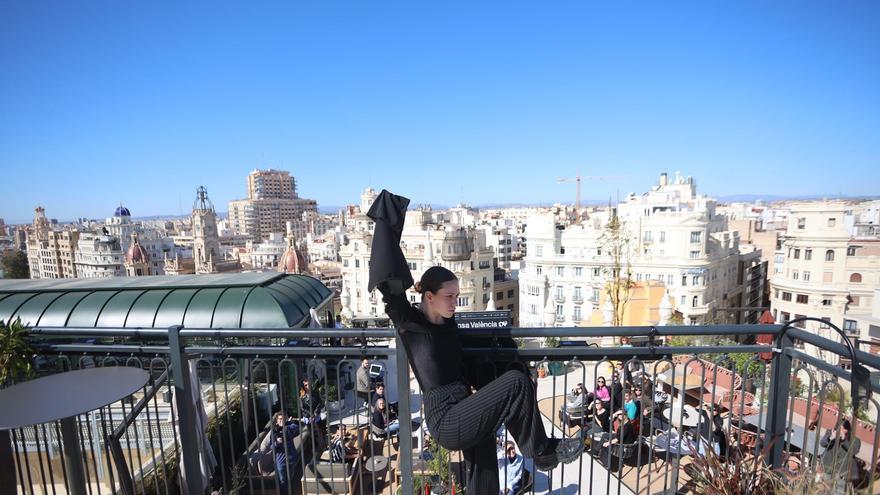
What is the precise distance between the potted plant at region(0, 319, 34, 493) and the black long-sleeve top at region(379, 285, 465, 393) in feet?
10.2

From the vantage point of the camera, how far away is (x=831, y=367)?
2.83 meters

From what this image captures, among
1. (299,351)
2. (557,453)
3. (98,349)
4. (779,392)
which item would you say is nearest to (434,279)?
(299,351)

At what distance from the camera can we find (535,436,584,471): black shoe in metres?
2.90

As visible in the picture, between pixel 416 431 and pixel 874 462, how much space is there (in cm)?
729

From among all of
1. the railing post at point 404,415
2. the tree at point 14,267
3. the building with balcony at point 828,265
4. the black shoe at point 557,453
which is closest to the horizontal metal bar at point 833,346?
the black shoe at point 557,453

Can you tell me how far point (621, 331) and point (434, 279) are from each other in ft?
4.55

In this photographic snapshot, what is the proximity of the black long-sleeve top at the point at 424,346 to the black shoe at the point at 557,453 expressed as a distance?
735 mm

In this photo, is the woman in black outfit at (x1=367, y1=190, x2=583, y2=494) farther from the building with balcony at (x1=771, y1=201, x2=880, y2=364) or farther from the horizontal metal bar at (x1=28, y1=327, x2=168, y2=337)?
the building with balcony at (x1=771, y1=201, x2=880, y2=364)

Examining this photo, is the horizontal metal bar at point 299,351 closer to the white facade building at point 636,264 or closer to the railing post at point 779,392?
the railing post at point 779,392

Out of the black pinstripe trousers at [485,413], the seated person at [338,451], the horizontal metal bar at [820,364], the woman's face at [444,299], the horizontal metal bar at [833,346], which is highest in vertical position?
the woman's face at [444,299]

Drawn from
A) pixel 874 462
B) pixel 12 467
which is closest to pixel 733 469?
pixel 874 462

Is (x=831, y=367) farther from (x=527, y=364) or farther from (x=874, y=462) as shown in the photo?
(x=527, y=364)

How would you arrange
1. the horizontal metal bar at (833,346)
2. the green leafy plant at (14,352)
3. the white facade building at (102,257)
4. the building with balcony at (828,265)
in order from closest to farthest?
1. the horizontal metal bar at (833,346)
2. the green leafy plant at (14,352)
3. the building with balcony at (828,265)
4. the white facade building at (102,257)

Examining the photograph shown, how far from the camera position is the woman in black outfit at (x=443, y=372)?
2.72 m
